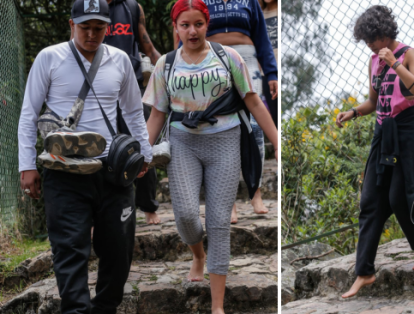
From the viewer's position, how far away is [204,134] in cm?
303

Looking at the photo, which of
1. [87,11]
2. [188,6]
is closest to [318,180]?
[188,6]

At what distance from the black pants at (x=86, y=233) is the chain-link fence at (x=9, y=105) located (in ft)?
6.61

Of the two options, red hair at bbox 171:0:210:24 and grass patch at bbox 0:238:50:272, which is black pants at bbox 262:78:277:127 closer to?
red hair at bbox 171:0:210:24

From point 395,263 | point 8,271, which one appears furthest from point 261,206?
point 8,271

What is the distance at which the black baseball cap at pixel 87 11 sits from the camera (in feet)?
8.36

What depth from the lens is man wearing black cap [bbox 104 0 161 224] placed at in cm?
389

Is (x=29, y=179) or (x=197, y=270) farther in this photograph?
(x=197, y=270)

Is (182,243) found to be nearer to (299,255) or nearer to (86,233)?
(299,255)

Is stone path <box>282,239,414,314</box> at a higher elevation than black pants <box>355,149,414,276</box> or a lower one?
lower

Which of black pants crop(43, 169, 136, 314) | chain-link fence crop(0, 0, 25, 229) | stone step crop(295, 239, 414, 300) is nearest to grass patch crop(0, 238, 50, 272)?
chain-link fence crop(0, 0, 25, 229)

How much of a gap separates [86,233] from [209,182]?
2.63 feet

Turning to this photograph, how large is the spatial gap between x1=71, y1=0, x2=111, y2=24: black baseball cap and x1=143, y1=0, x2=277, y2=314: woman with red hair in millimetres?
548

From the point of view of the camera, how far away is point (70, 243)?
247 cm

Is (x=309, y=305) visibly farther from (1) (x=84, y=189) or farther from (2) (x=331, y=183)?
(1) (x=84, y=189)
